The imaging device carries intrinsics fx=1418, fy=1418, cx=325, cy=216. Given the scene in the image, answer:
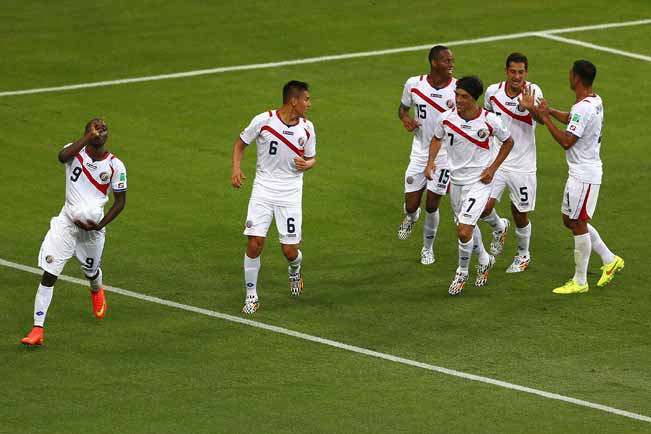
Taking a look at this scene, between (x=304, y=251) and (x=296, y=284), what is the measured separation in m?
1.68

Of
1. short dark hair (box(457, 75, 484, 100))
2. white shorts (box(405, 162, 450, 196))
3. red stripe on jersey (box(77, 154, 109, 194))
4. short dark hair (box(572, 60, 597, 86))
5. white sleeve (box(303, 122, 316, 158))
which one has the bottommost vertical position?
white shorts (box(405, 162, 450, 196))

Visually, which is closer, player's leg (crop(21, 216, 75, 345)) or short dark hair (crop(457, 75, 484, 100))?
player's leg (crop(21, 216, 75, 345))

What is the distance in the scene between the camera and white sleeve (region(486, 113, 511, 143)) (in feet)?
52.3

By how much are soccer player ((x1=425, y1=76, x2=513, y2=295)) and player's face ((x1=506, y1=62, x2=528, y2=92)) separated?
76 centimetres

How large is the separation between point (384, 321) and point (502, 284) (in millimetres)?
1930

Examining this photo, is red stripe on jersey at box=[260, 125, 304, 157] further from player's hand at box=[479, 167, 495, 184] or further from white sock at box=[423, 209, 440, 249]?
white sock at box=[423, 209, 440, 249]

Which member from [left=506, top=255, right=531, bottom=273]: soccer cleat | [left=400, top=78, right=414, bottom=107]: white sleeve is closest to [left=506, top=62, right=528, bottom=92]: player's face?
[left=400, top=78, right=414, bottom=107]: white sleeve

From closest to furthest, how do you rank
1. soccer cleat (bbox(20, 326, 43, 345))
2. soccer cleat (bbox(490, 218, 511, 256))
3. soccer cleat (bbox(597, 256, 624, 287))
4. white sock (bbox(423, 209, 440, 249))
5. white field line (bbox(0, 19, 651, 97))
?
soccer cleat (bbox(20, 326, 43, 345)) < soccer cleat (bbox(597, 256, 624, 287)) < white sock (bbox(423, 209, 440, 249)) < soccer cleat (bbox(490, 218, 511, 256)) < white field line (bbox(0, 19, 651, 97))

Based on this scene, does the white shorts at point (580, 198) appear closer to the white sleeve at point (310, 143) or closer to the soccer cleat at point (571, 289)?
the soccer cleat at point (571, 289)

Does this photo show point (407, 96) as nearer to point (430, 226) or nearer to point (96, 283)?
point (430, 226)

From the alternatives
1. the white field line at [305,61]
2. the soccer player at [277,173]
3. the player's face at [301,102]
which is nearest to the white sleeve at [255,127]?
the soccer player at [277,173]

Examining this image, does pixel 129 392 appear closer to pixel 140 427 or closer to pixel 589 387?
pixel 140 427

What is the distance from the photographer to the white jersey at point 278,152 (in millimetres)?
15391

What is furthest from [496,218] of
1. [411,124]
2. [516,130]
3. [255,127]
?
[255,127]
